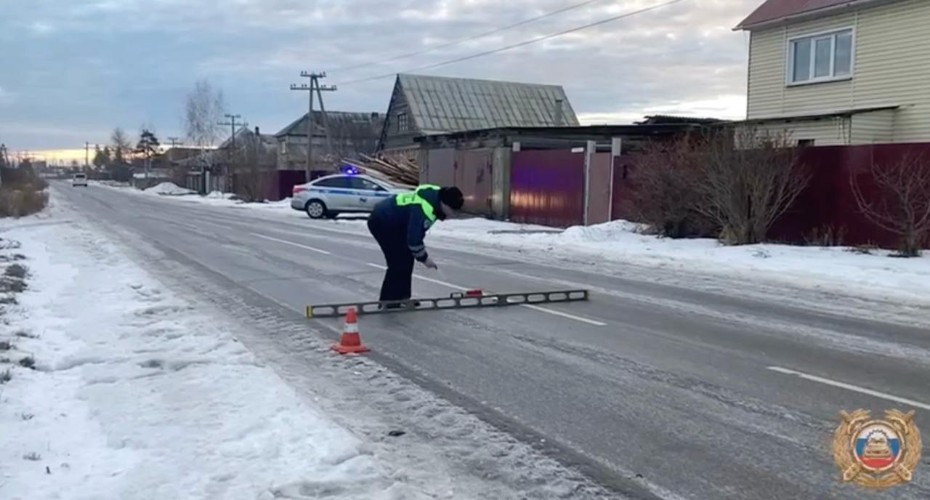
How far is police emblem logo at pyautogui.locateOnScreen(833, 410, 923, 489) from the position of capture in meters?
4.39

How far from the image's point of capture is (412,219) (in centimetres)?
983

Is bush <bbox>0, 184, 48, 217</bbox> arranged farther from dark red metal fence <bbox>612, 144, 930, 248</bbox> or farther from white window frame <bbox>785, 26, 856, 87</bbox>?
Result: white window frame <bbox>785, 26, 856, 87</bbox>

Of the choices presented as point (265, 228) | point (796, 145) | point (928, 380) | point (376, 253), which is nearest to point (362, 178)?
point (265, 228)

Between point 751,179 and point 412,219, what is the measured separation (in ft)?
32.1

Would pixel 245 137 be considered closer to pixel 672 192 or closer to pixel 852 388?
pixel 672 192

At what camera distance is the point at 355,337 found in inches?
303

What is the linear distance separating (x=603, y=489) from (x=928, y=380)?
3.73 m

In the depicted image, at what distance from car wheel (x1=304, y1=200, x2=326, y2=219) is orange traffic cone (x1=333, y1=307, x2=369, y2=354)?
24.7 m

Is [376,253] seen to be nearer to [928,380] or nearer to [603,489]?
[928,380]

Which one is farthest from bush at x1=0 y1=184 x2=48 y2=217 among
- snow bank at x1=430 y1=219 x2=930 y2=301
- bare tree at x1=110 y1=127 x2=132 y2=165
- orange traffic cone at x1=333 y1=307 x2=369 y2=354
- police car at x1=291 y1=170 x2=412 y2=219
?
bare tree at x1=110 y1=127 x2=132 y2=165

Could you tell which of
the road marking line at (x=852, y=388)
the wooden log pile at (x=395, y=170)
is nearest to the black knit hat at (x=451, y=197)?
the road marking line at (x=852, y=388)

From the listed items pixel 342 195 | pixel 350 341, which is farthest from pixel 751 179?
pixel 342 195

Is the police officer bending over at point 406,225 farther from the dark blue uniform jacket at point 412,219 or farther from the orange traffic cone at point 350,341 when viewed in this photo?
the orange traffic cone at point 350,341

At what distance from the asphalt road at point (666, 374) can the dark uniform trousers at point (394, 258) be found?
31.9 inches
